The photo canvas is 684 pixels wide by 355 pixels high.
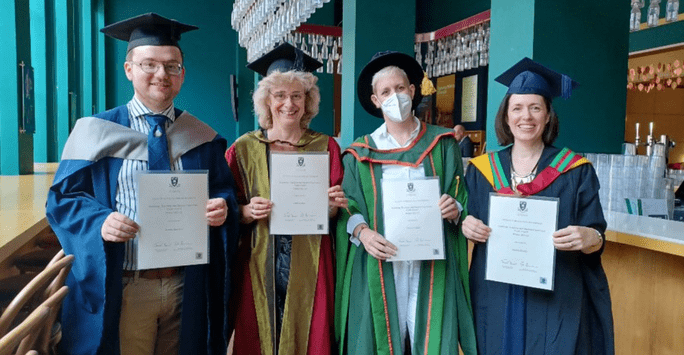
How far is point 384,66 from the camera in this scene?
2.35 meters

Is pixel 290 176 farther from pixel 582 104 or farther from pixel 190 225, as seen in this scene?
pixel 582 104

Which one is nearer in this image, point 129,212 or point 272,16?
point 129,212

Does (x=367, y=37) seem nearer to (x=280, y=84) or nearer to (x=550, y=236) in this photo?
(x=280, y=84)

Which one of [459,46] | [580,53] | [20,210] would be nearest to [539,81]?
[580,53]

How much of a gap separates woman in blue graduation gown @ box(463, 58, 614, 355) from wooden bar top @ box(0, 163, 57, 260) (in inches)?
65.6

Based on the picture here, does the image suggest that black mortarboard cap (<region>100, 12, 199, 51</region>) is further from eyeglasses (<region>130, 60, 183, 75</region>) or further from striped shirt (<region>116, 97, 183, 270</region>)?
striped shirt (<region>116, 97, 183, 270</region>)

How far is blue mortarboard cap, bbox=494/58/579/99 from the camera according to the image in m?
1.96

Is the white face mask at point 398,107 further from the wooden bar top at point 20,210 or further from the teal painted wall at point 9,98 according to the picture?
the teal painted wall at point 9,98

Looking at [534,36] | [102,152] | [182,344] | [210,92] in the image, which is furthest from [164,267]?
[210,92]

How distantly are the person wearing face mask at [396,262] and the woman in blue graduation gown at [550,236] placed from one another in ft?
0.51

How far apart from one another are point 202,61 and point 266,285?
1044 cm

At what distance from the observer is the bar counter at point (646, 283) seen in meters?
2.36

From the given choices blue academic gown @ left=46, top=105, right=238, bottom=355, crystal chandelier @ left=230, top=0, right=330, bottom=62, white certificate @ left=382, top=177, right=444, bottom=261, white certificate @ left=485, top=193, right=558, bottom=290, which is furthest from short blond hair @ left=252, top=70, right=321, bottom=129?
crystal chandelier @ left=230, top=0, right=330, bottom=62

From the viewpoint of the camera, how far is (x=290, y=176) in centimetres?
214
